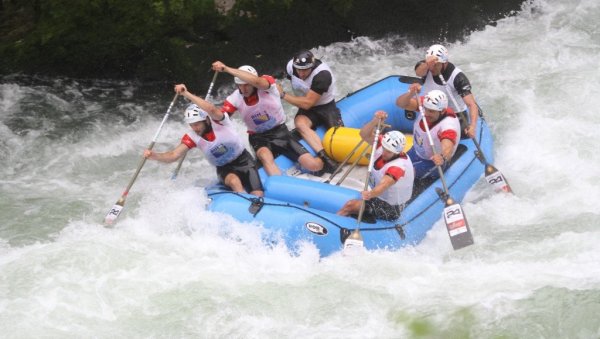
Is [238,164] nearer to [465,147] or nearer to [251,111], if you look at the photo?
[251,111]

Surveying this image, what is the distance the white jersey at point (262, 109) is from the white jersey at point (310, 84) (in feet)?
1.58

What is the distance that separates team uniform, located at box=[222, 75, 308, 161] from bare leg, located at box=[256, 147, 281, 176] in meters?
0.13

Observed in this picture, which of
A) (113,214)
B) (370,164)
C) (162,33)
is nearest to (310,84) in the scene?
(370,164)

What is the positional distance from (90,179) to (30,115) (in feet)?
5.89

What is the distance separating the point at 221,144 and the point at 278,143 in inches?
31.1

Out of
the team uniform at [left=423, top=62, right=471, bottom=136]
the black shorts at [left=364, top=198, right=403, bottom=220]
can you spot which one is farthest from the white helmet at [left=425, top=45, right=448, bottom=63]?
the black shorts at [left=364, top=198, right=403, bottom=220]

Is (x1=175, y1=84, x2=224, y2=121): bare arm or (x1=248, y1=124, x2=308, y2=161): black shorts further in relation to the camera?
(x1=248, y1=124, x2=308, y2=161): black shorts

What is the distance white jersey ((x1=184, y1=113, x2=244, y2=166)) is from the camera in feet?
25.7

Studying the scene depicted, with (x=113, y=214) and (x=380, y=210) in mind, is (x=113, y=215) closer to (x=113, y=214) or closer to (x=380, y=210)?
(x=113, y=214)

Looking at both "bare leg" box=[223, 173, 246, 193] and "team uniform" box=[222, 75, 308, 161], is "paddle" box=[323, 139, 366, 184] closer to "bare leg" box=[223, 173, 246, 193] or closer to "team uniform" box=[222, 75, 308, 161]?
"team uniform" box=[222, 75, 308, 161]

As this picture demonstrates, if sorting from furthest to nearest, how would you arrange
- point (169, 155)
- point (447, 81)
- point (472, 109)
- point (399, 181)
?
point (447, 81) → point (472, 109) → point (169, 155) → point (399, 181)

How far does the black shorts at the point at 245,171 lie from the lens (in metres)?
7.96

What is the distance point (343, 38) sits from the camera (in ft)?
41.5

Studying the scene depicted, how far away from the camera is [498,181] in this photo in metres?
8.41
